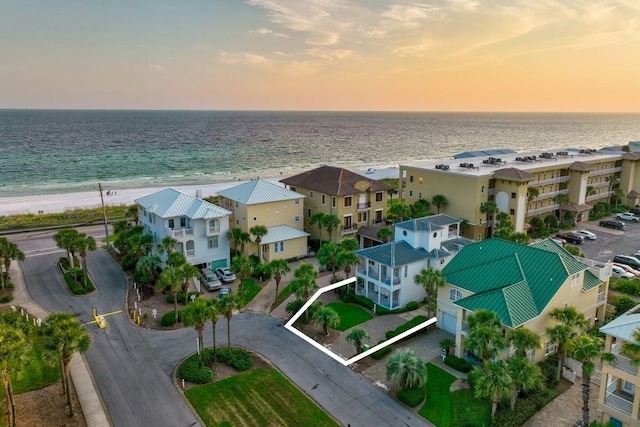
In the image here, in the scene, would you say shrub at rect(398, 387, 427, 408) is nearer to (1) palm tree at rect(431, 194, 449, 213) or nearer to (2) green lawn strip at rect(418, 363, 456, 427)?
(2) green lawn strip at rect(418, 363, 456, 427)

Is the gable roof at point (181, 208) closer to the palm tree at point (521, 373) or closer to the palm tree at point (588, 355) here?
the palm tree at point (521, 373)

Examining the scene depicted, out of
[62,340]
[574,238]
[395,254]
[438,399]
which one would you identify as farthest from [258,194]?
[574,238]

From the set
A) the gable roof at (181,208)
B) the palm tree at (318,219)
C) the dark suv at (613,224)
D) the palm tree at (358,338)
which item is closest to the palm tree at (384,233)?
the palm tree at (318,219)

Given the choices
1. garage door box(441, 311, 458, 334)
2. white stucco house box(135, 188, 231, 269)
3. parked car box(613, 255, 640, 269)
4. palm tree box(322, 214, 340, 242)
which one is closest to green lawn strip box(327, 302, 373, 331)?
garage door box(441, 311, 458, 334)

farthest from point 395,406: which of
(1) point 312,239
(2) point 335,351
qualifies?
(1) point 312,239

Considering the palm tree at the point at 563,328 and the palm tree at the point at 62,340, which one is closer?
the palm tree at the point at 62,340

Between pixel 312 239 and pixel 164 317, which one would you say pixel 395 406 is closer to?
pixel 164 317
